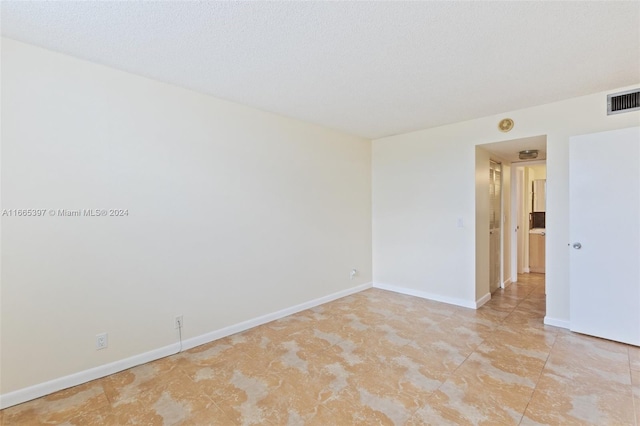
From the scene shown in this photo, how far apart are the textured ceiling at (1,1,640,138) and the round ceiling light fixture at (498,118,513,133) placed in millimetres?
434

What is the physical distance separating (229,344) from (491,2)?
10.8 feet

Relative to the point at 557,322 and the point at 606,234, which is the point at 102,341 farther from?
the point at 606,234

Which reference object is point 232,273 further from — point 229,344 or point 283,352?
point 283,352

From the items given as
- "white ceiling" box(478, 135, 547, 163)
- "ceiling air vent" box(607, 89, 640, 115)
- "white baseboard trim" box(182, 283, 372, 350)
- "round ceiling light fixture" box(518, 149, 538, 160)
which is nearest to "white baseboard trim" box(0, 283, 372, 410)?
"white baseboard trim" box(182, 283, 372, 350)

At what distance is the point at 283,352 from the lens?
267 cm

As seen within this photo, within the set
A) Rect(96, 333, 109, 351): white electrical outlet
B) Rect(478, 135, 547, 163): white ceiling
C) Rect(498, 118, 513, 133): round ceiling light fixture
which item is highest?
Rect(498, 118, 513, 133): round ceiling light fixture

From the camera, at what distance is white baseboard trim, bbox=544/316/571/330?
10.1ft

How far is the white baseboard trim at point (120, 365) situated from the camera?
78.3 inches

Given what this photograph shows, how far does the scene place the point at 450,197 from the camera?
3.95 m

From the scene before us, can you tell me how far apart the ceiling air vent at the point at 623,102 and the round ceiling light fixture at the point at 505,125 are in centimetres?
82

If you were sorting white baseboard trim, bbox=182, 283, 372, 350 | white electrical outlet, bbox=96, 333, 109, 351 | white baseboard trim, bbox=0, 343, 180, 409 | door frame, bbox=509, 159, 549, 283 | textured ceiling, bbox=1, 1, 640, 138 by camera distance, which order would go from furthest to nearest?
door frame, bbox=509, 159, 549, 283 < white baseboard trim, bbox=182, 283, 372, 350 < white electrical outlet, bbox=96, 333, 109, 351 < white baseboard trim, bbox=0, 343, 180, 409 < textured ceiling, bbox=1, 1, 640, 138

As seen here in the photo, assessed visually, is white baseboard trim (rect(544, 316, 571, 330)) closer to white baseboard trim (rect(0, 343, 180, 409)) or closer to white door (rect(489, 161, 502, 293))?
white door (rect(489, 161, 502, 293))

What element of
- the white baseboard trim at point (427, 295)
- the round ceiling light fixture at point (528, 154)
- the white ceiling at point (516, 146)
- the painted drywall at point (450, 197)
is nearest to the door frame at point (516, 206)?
the round ceiling light fixture at point (528, 154)

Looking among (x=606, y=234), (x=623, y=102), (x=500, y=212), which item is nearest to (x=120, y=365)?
(x=606, y=234)
